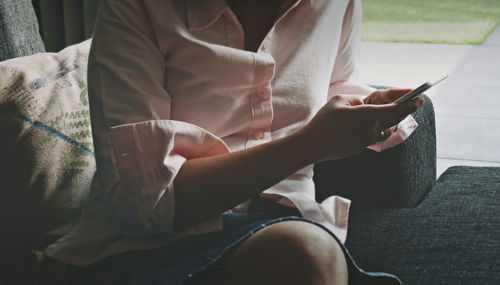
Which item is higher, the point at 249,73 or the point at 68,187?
the point at 249,73

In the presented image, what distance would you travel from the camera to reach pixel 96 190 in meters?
0.98

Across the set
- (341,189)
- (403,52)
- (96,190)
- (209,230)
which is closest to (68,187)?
(96,190)

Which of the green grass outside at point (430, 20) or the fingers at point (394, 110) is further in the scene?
the green grass outside at point (430, 20)

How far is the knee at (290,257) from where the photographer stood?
761mm

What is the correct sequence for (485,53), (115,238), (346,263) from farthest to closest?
(485,53) < (115,238) < (346,263)

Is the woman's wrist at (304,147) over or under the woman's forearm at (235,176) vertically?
over

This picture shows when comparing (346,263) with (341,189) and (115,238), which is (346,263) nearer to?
(115,238)

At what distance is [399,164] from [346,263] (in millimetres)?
500

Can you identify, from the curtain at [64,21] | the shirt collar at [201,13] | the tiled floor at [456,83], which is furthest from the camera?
the tiled floor at [456,83]

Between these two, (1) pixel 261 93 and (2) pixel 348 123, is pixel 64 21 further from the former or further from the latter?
(2) pixel 348 123

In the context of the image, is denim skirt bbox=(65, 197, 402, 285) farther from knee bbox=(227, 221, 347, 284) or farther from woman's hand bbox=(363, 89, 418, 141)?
woman's hand bbox=(363, 89, 418, 141)

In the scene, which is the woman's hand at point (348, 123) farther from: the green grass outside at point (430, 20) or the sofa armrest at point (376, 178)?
the green grass outside at point (430, 20)

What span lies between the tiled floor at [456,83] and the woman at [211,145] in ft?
5.82

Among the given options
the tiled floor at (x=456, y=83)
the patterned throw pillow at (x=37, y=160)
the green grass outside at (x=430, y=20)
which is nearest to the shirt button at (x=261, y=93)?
the patterned throw pillow at (x=37, y=160)
